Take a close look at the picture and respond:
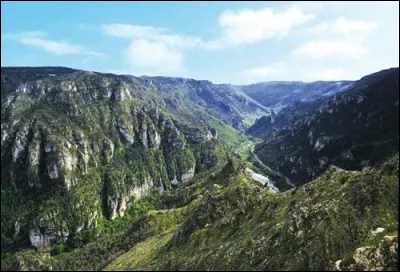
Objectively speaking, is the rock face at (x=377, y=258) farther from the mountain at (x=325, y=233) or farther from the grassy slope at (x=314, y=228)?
the grassy slope at (x=314, y=228)

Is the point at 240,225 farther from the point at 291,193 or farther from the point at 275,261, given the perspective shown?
the point at 275,261

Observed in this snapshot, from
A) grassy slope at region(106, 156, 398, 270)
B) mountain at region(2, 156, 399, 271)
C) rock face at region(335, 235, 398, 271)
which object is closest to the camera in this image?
rock face at region(335, 235, 398, 271)

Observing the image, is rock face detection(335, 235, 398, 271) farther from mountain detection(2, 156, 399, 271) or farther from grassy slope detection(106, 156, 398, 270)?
grassy slope detection(106, 156, 398, 270)

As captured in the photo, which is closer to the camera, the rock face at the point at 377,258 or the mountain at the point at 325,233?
the rock face at the point at 377,258

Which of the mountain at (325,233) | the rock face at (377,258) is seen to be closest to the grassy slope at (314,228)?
the mountain at (325,233)

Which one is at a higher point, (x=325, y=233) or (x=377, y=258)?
(x=377, y=258)

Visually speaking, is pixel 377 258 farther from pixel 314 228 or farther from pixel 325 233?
pixel 314 228

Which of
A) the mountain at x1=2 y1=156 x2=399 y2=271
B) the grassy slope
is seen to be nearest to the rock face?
the mountain at x1=2 y1=156 x2=399 y2=271

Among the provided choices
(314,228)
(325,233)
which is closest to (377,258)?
(325,233)

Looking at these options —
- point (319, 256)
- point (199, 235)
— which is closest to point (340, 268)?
point (319, 256)

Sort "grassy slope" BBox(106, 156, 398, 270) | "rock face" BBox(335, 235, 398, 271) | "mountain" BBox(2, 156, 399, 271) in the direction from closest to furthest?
"rock face" BBox(335, 235, 398, 271)
"mountain" BBox(2, 156, 399, 271)
"grassy slope" BBox(106, 156, 398, 270)

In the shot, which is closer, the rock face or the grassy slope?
the rock face
